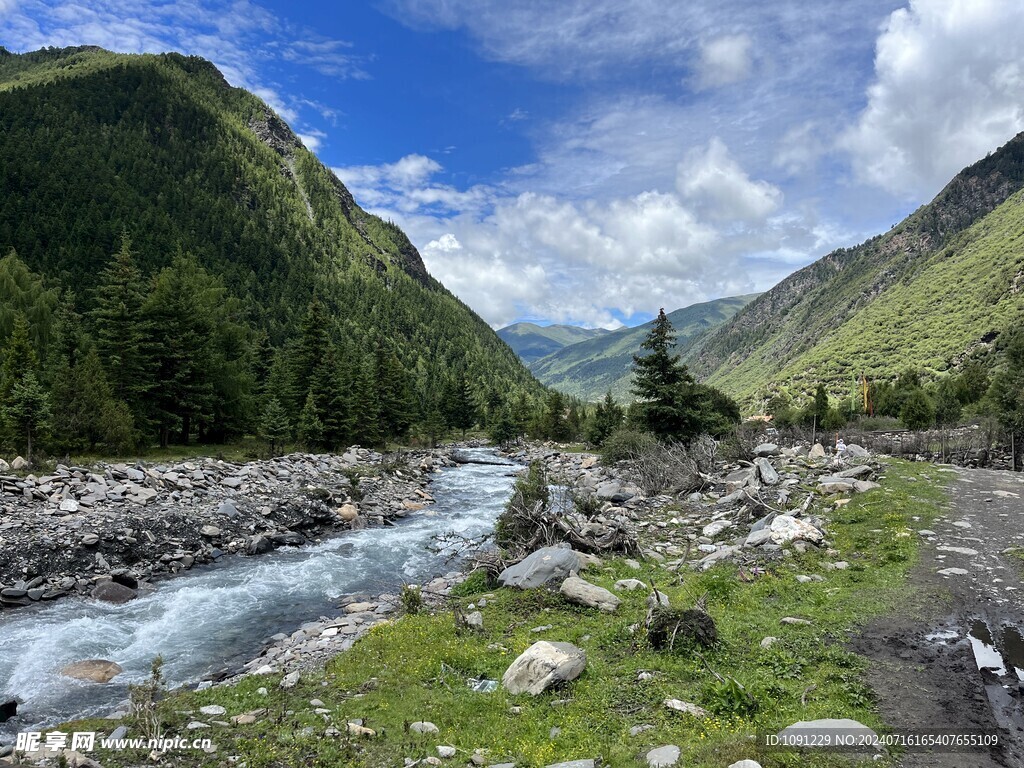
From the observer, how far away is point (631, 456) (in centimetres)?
3506

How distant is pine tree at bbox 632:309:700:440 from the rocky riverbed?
16866 mm

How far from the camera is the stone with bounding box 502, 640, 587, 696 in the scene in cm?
779

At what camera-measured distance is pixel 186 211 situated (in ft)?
436

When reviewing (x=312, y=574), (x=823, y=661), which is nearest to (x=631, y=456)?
(x=312, y=574)

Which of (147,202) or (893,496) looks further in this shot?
(147,202)

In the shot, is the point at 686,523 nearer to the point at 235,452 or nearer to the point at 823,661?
the point at 823,661

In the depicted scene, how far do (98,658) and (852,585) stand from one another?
55.8ft

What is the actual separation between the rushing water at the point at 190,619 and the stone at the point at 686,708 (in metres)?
9.77

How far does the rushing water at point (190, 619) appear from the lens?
10047mm

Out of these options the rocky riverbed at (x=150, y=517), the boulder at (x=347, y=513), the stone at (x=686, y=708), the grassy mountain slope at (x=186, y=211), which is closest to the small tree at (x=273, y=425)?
the rocky riverbed at (x=150, y=517)

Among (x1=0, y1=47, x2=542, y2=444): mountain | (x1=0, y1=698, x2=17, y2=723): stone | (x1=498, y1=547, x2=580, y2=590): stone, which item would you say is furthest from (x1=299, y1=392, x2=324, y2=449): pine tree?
(x1=0, y1=698, x2=17, y2=723): stone

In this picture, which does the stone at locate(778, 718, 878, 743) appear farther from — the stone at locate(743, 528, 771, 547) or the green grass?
the stone at locate(743, 528, 771, 547)

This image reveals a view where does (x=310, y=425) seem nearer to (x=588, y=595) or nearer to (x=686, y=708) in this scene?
(x=588, y=595)

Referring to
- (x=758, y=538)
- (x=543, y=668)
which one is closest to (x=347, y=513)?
(x=758, y=538)
